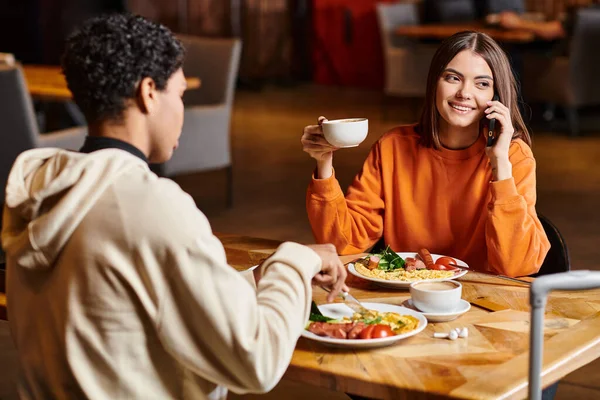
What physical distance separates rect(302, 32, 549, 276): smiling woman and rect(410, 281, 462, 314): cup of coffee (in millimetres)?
444

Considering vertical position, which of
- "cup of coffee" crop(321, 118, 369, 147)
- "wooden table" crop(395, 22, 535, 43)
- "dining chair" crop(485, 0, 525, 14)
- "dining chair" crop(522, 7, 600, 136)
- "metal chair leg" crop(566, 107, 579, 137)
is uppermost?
"cup of coffee" crop(321, 118, 369, 147)

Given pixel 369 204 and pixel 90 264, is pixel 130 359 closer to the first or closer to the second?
pixel 90 264

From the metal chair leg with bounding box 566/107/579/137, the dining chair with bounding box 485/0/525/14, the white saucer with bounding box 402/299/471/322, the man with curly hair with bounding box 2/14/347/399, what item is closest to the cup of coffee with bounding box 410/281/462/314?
the white saucer with bounding box 402/299/471/322

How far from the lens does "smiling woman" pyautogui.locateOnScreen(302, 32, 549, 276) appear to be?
7.23ft

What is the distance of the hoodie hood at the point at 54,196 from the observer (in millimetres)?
1338

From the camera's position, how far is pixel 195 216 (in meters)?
1.35

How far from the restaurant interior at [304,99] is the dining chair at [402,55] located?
1 cm

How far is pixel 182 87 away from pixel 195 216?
25cm

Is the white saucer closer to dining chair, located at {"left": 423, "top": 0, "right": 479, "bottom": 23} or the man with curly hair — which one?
the man with curly hair

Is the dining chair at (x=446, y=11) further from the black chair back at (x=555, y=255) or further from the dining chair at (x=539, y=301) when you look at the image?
the dining chair at (x=539, y=301)

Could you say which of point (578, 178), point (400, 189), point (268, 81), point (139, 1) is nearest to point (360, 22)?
point (268, 81)

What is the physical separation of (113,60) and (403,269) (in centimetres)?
91

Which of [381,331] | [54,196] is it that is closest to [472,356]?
[381,331]

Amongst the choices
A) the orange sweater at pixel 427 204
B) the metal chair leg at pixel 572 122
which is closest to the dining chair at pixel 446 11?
the metal chair leg at pixel 572 122
